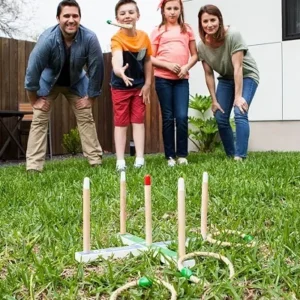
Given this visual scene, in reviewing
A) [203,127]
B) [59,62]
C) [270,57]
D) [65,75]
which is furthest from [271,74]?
[59,62]

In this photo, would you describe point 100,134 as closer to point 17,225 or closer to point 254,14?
point 254,14

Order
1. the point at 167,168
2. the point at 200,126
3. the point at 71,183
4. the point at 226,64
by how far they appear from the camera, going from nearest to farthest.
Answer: the point at 71,183 → the point at 167,168 → the point at 226,64 → the point at 200,126

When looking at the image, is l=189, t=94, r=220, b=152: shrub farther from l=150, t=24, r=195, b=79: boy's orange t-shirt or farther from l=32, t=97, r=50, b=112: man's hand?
l=32, t=97, r=50, b=112: man's hand

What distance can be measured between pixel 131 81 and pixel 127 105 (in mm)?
252

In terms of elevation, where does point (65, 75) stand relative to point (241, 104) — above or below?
above

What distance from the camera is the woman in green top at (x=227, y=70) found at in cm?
482

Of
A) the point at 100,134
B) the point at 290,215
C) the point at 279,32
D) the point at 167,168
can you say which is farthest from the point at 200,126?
the point at 290,215

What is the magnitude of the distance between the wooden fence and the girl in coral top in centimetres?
436

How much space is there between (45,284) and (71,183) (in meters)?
2.08

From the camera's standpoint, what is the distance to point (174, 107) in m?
5.16

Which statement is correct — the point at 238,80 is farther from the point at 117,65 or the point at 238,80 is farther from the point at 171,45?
the point at 117,65

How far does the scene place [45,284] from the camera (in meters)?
1.74

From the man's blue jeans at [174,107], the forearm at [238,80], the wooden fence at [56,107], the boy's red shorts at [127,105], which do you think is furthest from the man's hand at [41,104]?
the wooden fence at [56,107]

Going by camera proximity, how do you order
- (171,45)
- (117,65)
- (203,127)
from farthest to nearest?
1. (203,127)
2. (171,45)
3. (117,65)
